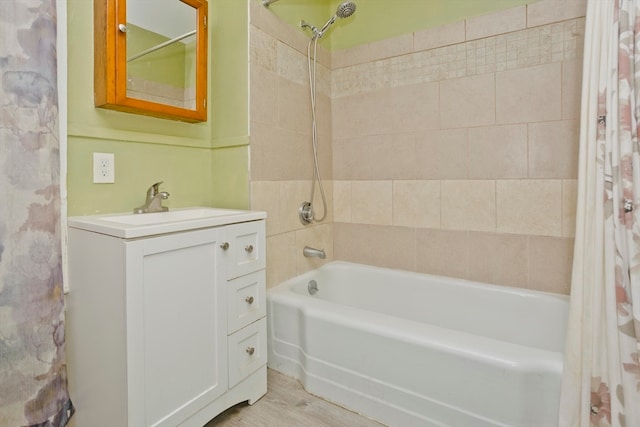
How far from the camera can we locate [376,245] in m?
2.18

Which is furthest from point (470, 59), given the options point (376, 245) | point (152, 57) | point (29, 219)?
point (29, 219)

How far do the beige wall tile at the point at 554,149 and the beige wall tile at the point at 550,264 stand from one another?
32 cm

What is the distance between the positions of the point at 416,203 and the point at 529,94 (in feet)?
2.52

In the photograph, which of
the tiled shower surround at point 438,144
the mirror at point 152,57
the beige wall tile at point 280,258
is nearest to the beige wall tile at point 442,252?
the tiled shower surround at point 438,144

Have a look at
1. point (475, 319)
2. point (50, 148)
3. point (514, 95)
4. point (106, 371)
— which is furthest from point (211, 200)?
point (514, 95)

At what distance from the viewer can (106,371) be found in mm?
Answer: 1102

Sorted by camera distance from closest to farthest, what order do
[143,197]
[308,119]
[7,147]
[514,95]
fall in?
[7,147] < [143,197] < [514,95] < [308,119]

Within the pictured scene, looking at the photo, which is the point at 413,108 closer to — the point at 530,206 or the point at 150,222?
the point at 530,206

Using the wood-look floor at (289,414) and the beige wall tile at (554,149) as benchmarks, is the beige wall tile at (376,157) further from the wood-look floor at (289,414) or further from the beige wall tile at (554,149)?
the wood-look floor at (289,414)

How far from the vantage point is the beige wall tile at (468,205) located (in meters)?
1.81

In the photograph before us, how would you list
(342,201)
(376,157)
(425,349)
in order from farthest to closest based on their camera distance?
(342,201)
(376,157)
(425,349)

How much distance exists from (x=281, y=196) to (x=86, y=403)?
3.85 feet

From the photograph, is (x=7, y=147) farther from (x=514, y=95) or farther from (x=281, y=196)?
(x=514, y=95)

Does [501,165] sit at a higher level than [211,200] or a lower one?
higher
